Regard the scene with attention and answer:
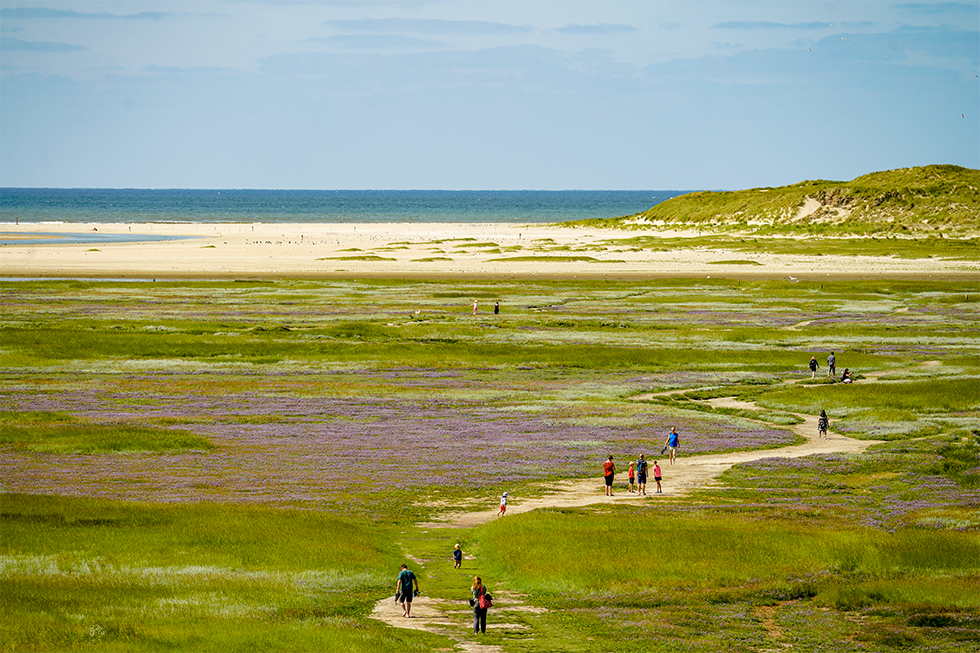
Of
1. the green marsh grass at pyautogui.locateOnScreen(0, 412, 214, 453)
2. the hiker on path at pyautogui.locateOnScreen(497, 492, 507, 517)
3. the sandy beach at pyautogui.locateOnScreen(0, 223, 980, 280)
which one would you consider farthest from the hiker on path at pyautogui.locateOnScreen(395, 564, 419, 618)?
the sandy beach at pyautogui.locateOnScreen(0, 223, 980, 280)

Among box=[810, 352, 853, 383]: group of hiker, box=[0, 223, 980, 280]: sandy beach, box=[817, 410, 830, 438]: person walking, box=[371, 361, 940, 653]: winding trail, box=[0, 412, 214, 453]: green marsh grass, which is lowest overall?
Answer: box=[371, 361, 940, 653]: winding trail

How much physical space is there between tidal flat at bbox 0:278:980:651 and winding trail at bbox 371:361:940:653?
30cm

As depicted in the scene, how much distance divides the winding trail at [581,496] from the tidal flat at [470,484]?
0.30m

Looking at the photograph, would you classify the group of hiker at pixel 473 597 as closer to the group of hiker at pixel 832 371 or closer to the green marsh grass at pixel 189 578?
the green marsh grass at pixel 189 578

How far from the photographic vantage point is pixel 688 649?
26.5 metres

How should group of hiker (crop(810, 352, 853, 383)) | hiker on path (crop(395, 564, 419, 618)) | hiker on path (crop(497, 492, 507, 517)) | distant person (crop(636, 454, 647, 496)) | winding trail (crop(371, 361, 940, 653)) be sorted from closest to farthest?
hiker on path (crop(395, 564, 419, 618)), winding trail (crop(371, 361, 940, 653)), hiker on path (crop(497, 492, 507, 517)), distant person (crop(636, 454, 647, 496)), group of hiker (crop(810, 352, 853, 383))

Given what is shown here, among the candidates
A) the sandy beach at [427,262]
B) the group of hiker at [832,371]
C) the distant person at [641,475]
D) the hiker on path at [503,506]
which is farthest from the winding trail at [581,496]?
the sandy beach at [427,262]

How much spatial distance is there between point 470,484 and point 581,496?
456 cm

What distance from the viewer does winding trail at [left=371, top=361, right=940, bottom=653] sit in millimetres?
28562

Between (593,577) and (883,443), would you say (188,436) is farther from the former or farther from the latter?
(883,443)

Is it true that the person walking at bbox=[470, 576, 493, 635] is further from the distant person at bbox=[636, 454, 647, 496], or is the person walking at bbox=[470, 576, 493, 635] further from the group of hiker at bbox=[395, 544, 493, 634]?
the distant person at bbox=[636, 454, 647, 496]

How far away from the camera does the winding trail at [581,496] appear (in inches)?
1125

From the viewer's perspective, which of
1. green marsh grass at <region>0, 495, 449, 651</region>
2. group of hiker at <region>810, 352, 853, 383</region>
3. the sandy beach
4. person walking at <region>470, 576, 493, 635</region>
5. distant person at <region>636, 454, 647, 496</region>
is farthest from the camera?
the sandy beach

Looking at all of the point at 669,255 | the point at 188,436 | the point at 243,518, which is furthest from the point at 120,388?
the point at 669,255
